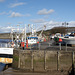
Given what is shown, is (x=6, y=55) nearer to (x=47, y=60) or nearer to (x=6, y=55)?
(x=6, y=55)

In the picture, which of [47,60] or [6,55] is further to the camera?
[6,55]

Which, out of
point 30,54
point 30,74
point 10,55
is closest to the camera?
point 30,74

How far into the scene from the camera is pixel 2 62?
26.6 m

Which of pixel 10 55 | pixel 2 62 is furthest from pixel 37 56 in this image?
pixel 2 62

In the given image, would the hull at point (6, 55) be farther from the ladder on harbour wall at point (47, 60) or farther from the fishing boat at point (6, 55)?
A: the ladder on harbour wall at point (47, 60)

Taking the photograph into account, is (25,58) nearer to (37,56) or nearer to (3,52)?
(37,56)

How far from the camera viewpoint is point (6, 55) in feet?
86.1

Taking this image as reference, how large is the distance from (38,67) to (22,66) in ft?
7.24

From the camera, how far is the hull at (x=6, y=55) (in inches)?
1018

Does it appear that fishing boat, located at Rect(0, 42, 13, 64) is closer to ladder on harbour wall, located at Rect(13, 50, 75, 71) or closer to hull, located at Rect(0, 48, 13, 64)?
hull, located at Rect(0, 48, 13, 64)

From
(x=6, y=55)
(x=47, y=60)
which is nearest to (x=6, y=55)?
(x=6, y=55)

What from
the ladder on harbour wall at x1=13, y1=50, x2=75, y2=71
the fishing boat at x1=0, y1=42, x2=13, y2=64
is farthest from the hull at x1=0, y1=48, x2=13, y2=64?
the ladder on harbour wall at x1=13, y1=50, x2=75, y2=71

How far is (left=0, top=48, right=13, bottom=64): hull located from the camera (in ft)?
84.8

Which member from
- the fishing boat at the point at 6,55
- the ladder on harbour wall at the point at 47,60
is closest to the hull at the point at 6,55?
the fishing boat at the point at 6,55
